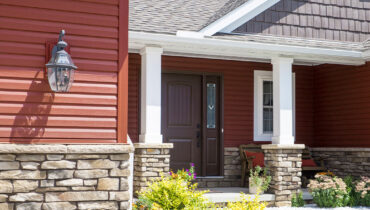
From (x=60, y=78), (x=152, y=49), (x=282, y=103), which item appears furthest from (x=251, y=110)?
(x=60, y=78)

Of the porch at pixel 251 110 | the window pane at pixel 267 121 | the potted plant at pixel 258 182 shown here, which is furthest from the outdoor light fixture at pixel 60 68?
the window pane at pixel 267 121

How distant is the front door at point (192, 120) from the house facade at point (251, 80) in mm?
22

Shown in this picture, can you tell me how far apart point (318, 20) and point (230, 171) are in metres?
3.86

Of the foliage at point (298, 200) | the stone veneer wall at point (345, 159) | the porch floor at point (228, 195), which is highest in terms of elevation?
the stone veneer wall at point (345, 159)

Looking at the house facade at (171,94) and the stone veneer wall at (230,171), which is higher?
the house facade at (171,94)

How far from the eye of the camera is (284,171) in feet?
30.5

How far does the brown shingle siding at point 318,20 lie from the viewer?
33.2 feet

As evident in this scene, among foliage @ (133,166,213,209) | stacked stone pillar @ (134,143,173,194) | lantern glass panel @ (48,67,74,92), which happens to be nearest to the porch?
stacked stone pillar @ (134,143,173,194)

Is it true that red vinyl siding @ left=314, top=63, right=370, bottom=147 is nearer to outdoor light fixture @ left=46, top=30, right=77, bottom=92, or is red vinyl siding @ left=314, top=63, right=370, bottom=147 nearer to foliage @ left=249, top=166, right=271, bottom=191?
foliage @ left=249, top=166, right=271, bottom=191

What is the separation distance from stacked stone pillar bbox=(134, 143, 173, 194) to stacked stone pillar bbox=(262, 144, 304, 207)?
2.22m

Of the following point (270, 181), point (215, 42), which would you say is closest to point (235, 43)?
point (215, 42)

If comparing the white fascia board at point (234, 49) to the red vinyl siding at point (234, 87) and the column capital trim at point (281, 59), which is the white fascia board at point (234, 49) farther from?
the red vinyl siding at point (234, 87)

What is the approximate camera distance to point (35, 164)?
18.3ft

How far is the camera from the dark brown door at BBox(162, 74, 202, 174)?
10383 millimetres
